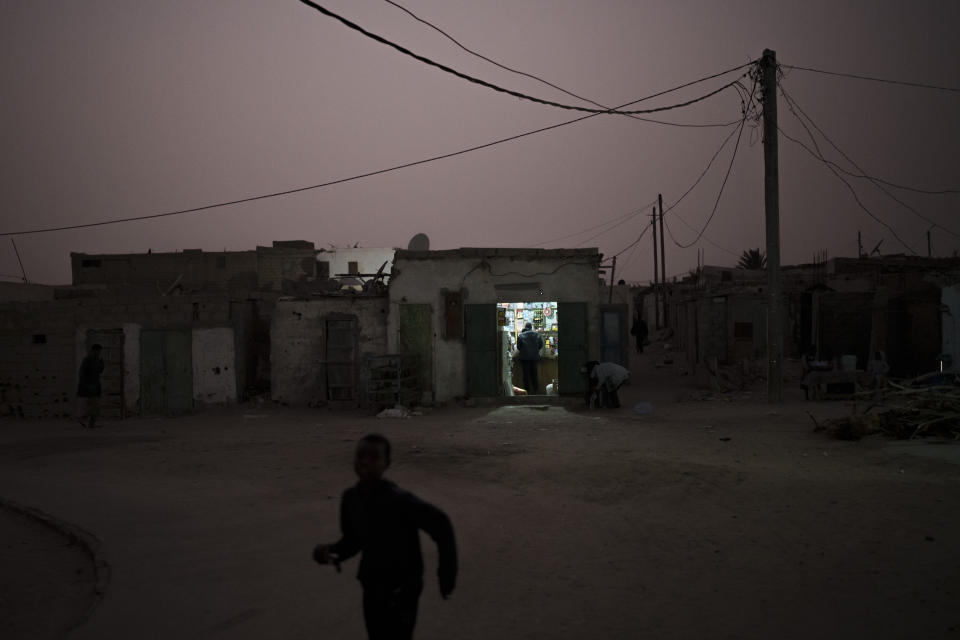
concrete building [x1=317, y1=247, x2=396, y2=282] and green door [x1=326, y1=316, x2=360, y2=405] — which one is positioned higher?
concrete building [x1=317, y1=247, x2=396, y2=282]

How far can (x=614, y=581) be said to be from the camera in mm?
4762

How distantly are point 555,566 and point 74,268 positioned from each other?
3456 centimetres

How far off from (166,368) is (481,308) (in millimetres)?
7612

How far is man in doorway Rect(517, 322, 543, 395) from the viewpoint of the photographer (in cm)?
1609

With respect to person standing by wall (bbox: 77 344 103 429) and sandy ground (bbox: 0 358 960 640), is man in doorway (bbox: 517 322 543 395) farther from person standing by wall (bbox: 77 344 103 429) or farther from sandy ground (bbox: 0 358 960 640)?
person standing by wall (bbox: 77 344 103 429)

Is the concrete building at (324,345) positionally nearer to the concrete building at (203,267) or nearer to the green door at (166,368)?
the green door at (166,368)

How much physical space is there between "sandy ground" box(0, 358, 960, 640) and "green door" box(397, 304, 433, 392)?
5000mm

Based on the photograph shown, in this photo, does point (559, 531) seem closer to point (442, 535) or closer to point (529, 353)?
point (442, 535)

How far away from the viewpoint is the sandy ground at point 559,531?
13.7ft

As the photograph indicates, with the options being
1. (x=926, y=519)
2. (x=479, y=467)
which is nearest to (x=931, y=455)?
(x=926, y=519)

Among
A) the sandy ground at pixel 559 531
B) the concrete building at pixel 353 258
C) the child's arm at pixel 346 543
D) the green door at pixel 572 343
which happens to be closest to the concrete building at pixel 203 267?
the concrete building at pixel 353 258

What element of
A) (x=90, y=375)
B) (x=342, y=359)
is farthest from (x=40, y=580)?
→ (x=342, y=359)

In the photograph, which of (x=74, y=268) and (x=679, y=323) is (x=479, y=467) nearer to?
(x=679, y=323)

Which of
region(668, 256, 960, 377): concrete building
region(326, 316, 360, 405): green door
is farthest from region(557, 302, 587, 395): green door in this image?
region(668, 256, 960, 377): concrete building
